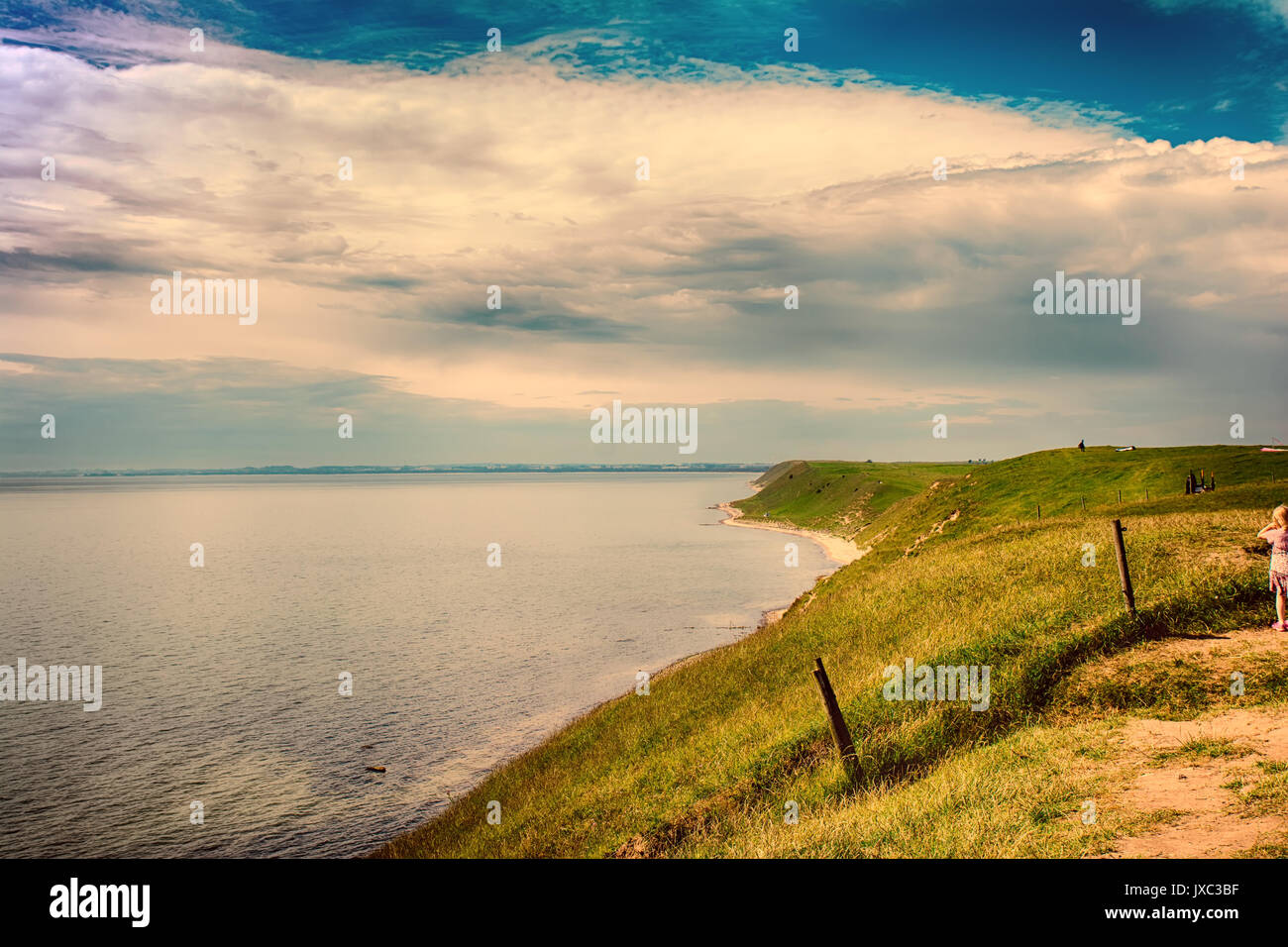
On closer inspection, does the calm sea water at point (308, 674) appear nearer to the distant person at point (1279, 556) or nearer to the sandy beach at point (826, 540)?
the sandy beach at point (826, 540)

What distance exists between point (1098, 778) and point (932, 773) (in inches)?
151

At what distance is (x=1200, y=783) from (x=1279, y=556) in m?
9.77

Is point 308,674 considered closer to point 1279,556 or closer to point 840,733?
point 840,733

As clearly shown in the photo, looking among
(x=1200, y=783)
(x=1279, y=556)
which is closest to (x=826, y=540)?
(x=1279, y=556)

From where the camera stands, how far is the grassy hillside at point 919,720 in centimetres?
1650

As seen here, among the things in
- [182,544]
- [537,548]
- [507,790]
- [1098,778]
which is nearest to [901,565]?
[507,790]

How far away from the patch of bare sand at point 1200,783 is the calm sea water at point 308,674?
77.9 feet

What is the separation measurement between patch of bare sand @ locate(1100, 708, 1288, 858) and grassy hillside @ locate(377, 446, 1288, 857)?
1.94 feet

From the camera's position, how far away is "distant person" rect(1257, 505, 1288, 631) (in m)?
20.8

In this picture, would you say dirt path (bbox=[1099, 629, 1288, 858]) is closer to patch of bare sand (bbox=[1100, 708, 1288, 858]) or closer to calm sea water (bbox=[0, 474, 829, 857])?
patch of bare sand (bbox=[1100, 708, 1288, 858])

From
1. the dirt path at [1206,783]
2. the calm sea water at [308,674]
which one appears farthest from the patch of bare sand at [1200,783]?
the calm sea water at [308,674]

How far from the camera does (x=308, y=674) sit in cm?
5072

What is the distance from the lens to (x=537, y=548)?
132875 millimetres
